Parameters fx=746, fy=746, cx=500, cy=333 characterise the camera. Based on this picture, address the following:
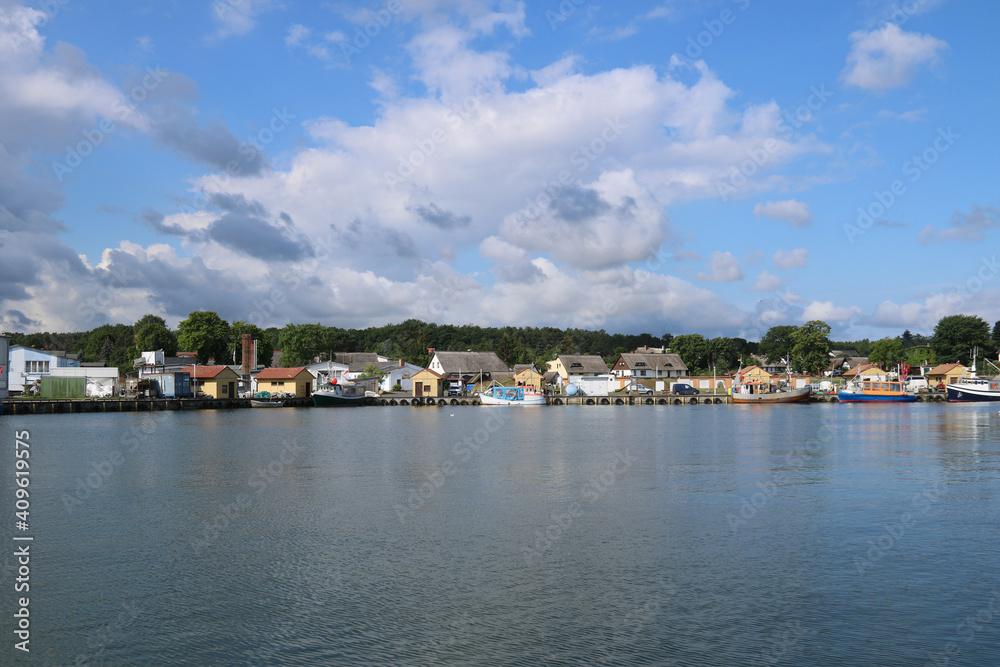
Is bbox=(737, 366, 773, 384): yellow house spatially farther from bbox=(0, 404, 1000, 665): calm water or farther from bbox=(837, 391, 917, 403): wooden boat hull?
bbox=(0, 404, 1000, 665): calm water

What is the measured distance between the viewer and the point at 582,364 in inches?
4515

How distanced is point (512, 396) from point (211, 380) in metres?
33.2

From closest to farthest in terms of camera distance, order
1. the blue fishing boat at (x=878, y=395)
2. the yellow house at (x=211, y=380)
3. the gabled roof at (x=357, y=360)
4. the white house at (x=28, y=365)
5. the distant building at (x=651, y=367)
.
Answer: the white house at (x=28, y=365)
the yellow house at (x=211, y=380)
the blue fishing boat at (x=878, y=395)
the gabled roof at (x=357, y=360)
the distant building at (x=651, y=367)

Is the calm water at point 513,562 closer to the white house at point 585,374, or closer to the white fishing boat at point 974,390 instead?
the white fishing boat at point 974,390

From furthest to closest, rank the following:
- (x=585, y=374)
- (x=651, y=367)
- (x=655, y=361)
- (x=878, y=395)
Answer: (x=655, y=361) → (x=651, y=367) → (x=585, y=374) → (x=878, y=395)

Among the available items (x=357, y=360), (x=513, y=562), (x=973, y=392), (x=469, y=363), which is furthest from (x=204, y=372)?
(x=973, y=392)

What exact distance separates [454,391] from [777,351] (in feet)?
281

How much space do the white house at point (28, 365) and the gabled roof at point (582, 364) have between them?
6610cm

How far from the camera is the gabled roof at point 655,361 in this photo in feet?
383

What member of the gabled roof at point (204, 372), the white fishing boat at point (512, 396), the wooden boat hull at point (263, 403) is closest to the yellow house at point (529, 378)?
the white fishing boat at point (512, 396)

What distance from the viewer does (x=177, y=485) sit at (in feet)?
75.2

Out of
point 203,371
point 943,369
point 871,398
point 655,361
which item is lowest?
point 871,398

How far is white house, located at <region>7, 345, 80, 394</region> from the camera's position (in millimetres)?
77688

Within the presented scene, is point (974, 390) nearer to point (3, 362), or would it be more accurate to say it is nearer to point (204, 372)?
point (204, 372)
